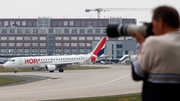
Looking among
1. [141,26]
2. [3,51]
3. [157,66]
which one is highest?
[141,26]

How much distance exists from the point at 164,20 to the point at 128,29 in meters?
0.41

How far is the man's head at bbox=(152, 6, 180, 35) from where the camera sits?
3076 millimetres

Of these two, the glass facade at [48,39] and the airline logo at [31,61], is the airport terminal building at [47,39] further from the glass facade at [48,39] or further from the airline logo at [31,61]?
the airline logo at [31,61]

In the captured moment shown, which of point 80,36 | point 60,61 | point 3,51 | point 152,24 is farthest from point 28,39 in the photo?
point 152,24

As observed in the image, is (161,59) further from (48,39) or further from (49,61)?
(48,39)

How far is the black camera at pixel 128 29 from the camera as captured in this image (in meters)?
3.18

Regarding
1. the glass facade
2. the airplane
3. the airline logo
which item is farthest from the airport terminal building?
the airline logo

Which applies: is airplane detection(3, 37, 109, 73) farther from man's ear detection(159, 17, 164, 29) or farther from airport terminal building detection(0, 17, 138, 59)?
airport terminal building detection(0, 17, 138, 59)

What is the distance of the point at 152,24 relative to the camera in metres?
3.21

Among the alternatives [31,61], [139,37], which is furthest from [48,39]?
[139,37]

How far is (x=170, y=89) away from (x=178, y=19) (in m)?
0.79

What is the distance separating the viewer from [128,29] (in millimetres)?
3213

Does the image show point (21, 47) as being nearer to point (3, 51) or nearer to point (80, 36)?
point (3, 51)

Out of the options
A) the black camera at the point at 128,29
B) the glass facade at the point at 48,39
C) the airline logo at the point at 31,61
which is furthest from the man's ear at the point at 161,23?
the glass facade at the point at 48,39
